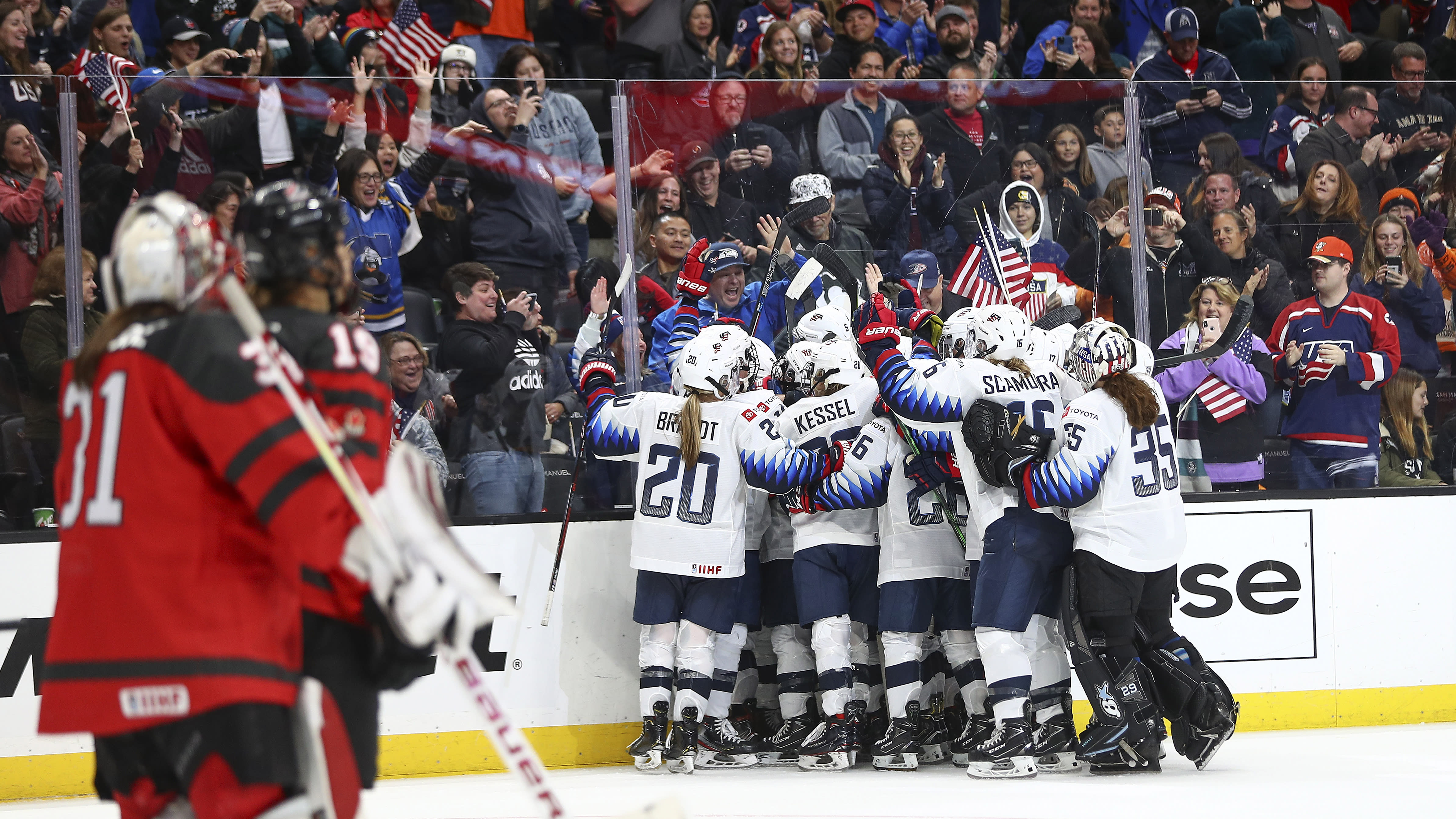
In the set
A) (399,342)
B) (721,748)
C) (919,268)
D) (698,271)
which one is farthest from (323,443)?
(919,268)

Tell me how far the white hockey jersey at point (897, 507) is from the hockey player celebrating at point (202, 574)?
3.24 meters

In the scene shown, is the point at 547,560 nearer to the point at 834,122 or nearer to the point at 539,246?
the point at 539,246

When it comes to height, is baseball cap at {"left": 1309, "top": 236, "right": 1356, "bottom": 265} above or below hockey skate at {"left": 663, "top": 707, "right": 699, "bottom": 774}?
above

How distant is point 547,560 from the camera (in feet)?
18.4

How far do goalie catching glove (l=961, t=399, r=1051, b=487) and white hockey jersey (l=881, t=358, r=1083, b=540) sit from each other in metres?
0.06

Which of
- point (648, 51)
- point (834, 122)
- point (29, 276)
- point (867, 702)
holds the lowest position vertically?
point (867, 702)

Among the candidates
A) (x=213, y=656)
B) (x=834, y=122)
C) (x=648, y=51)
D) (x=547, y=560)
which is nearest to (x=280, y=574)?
(x=213, y=656)

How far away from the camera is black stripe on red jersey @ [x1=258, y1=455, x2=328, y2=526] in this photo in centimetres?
207

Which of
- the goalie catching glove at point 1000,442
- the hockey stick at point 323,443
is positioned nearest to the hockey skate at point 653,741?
the goalie catching glove at point 1000,442

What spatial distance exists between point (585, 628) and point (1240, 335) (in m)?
3.11

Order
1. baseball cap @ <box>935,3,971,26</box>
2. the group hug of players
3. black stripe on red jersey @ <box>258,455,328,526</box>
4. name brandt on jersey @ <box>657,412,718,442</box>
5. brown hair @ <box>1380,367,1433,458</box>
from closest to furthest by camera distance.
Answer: black stripe on red jersey @ <box>258,455,328,526</box> < the group hug of players < name brandt on jersey @ <box>657,412,718,442</box> < brown hair @ <box>1380,367,1433,458</box> < baseball cap @ <box>935,3,971,26</box>

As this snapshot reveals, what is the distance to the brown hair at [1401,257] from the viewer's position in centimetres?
627

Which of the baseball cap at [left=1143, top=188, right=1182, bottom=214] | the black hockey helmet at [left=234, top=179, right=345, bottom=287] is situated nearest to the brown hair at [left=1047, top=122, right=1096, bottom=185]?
the baseball cap at [left=1143, top=188, right=1182, bottom=214]

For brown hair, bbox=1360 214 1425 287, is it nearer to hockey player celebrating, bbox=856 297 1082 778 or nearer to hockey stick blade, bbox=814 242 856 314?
hockey player celebrating, bbox=856 297 1082 778
